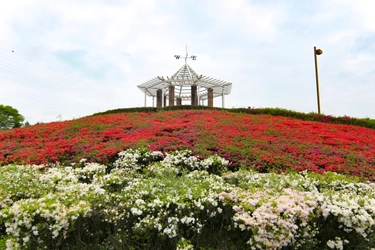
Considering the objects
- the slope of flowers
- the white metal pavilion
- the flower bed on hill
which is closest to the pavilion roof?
the white metal pavilion

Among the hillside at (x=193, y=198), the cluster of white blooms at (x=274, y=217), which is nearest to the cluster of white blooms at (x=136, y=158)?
the hillside at (x=193, y=198)

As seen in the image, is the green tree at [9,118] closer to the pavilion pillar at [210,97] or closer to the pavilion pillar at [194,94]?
the pavilion pillar at [194,94]

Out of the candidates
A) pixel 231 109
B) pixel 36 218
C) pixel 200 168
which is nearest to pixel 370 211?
pixel 200 168

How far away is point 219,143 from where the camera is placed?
6.71 meters

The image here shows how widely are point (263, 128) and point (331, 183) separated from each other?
4.31 meters

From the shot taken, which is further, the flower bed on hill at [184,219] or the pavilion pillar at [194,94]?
the pavilion pillar at [194,94]

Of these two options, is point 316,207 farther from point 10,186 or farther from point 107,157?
point 107,157

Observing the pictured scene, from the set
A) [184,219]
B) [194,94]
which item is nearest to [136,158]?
[184,219]

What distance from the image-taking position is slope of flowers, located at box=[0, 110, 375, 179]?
5.88 meters

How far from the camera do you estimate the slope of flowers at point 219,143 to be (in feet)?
19.3

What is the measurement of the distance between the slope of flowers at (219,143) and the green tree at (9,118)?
79.7ft

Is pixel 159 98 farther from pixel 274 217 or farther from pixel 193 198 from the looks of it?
pixel 274 217

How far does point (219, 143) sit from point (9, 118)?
31.7m

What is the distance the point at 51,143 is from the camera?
775 cm
